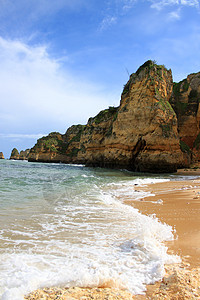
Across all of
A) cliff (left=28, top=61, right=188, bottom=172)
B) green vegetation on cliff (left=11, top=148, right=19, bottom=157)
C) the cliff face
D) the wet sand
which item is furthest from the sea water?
green vegetation on cliff (left=11, top=148, right=19, bottom=157)

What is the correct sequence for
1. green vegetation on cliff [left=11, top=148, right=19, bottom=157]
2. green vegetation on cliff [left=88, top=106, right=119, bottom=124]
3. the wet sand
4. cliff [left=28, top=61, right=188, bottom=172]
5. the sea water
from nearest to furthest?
the sea water, the wet sand, cliff [left=28, top=61, right=188, bottom=172], green vegetation on cliff [left=88, top=106, right=119, bottom=124], green vegetation on cliff [left=11, top=148, right=19, bottom=157]

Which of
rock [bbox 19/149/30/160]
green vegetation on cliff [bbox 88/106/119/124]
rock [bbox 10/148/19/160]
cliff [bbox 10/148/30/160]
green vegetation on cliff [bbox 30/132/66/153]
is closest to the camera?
green vegetation on cliff [bbox 88/106/119/124]

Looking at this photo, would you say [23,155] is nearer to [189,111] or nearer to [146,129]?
[189,111]

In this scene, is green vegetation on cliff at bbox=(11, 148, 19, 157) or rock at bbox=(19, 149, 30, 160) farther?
green vegetation on cliff at bbox=(11, 148, 19, 157)

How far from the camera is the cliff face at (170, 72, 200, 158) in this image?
32541mm

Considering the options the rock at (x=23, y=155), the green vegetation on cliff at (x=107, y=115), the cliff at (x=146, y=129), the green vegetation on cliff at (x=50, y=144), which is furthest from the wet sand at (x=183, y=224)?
the rock at (x=23, y=155)

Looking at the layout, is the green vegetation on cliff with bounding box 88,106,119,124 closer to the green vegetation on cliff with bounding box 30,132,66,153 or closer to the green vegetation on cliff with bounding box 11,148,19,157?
the green vegetation on cliff with bounding box 30,132,66,153

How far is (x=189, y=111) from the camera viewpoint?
1328 inches

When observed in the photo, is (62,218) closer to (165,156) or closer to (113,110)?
(165,156)

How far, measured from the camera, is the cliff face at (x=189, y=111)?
32.5 meters

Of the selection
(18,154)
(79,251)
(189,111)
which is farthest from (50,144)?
(79,251)

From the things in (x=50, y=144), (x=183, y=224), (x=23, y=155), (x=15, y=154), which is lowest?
(x=183, y=224)

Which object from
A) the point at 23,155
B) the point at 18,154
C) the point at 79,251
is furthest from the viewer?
the point at 18,154

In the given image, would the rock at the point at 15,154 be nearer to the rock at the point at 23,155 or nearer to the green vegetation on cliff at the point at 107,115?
the rock at the point at 23,155
